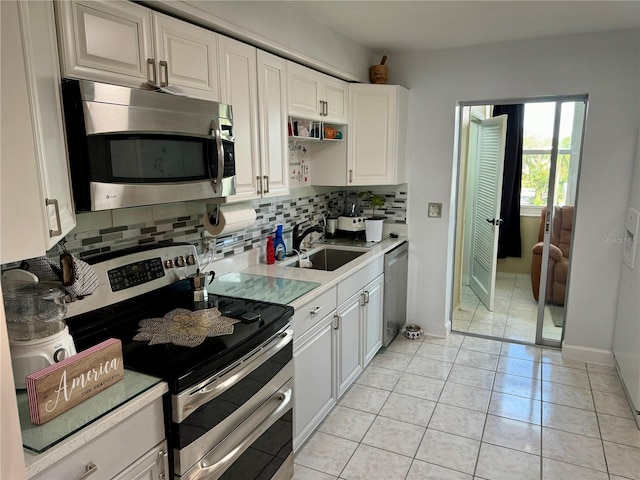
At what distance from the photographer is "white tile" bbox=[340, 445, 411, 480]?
6.95 feet

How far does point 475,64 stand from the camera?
3.27 metres

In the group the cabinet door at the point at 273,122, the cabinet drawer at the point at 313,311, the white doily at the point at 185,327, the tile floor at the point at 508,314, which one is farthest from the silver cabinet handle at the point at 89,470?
the tile floor at the point at 508,314

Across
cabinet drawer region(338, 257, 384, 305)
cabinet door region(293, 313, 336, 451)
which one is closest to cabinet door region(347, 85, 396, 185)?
cabinet drawer region(338, 257, 384, 305)

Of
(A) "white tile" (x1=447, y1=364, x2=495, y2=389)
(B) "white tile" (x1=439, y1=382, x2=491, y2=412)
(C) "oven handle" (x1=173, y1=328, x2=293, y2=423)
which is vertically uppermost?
(C) "oven handle" (x1=173, y1=328, x2=293, y2=423)

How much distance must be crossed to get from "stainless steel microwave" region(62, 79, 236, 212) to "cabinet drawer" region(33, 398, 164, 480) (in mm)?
657

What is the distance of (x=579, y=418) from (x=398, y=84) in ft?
8.62

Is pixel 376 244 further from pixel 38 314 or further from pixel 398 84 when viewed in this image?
pixel 38 314

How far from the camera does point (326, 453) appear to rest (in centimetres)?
228

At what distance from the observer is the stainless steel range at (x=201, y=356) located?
1.38 meters

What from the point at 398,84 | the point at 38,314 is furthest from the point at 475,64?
the point at 38,314

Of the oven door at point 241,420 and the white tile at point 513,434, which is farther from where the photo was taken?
the white tile at point 513,434

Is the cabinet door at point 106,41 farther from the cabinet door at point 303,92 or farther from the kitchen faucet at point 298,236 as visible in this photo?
the kitchen faucet at point 298,236

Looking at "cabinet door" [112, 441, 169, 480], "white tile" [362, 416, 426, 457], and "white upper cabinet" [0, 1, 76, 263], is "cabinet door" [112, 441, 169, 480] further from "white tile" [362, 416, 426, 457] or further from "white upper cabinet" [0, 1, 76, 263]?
"white tile" [362, 416, 426, 457]

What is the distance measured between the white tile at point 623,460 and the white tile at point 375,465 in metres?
1.01
